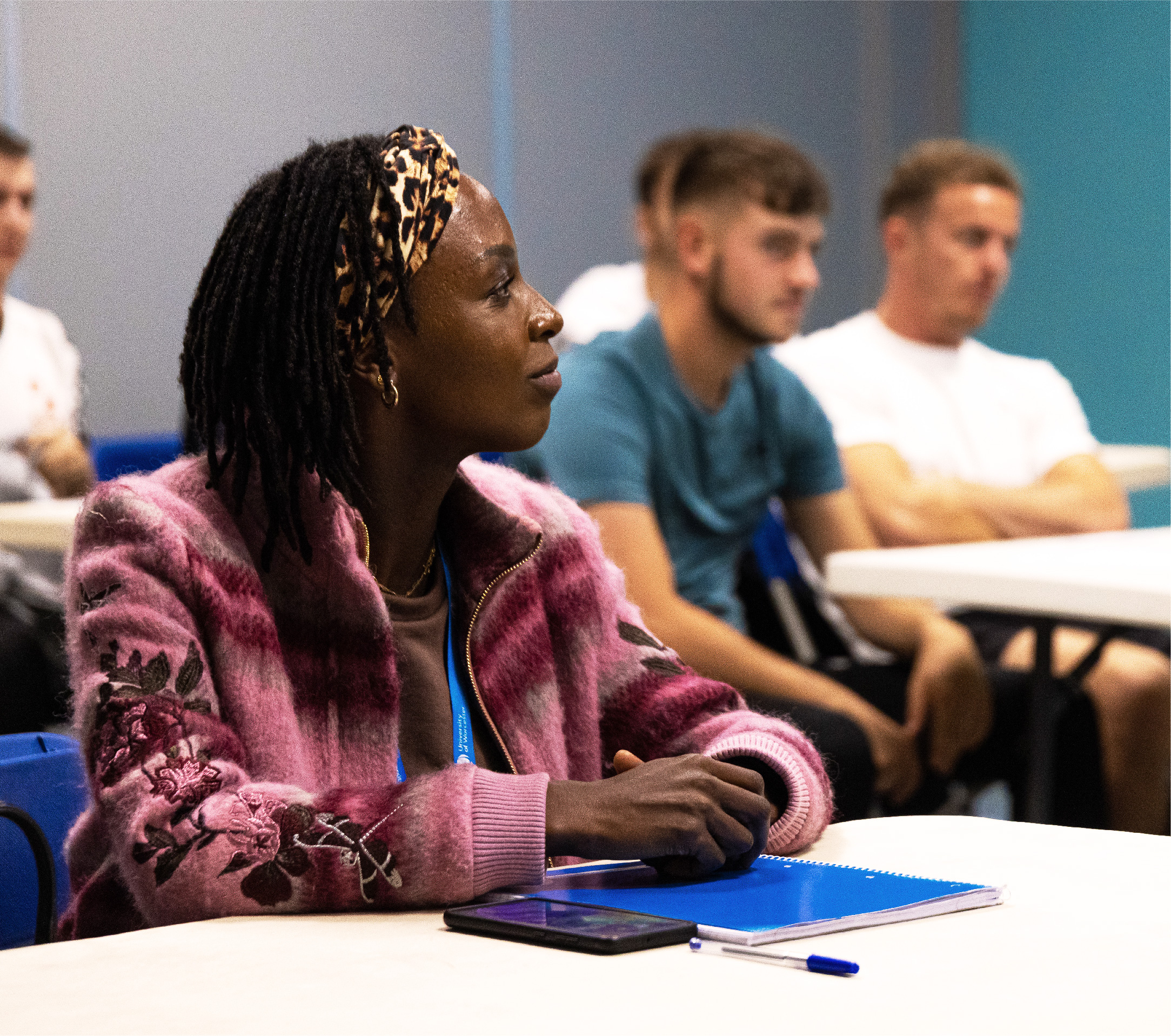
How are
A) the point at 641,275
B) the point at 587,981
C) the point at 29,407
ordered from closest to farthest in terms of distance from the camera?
1. the point at 587,981
2. the point at 29,407
3. the point at 641,275

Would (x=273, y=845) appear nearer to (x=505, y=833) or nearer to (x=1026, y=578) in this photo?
(x=505, y=833)

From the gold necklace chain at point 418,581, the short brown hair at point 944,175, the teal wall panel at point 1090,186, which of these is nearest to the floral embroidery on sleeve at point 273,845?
the gold necklace chain at point 418,581

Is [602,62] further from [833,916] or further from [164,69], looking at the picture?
[833,916]

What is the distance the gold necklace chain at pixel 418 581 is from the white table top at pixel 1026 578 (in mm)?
1093

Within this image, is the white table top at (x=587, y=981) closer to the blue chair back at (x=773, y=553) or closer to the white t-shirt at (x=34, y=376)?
the blue chair back at (x=773, y=553)

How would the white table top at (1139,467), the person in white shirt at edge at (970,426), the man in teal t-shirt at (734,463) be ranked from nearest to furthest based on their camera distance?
the man in teal t-shirt at (734,463) < the person in white shirt at edge at (970,426) < the white table top at (1139,467)

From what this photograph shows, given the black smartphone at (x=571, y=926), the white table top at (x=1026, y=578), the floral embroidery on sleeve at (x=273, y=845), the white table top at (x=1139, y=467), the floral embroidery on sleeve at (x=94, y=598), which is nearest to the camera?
the black smartphone at (x=571, y=926)

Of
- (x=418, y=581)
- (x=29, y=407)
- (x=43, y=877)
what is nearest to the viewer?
(x=43, y=877)

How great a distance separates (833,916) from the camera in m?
0.95

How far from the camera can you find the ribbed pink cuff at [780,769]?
3.98 ft

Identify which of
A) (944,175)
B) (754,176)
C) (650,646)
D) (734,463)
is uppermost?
(944,175)

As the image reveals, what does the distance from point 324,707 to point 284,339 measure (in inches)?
11.2

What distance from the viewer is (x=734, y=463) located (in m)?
2.74

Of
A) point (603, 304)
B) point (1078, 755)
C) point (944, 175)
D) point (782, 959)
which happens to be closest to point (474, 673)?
point (782, 959)
